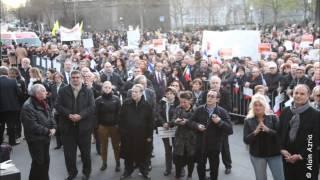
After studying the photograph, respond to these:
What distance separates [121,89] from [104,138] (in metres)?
2.83

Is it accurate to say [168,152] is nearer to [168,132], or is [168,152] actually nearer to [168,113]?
[168,132]

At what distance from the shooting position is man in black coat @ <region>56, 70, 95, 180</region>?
27.9 ft

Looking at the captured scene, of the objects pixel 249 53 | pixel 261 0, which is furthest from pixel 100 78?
pixel 261 0

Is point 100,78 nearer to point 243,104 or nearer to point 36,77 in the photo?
point 36,77

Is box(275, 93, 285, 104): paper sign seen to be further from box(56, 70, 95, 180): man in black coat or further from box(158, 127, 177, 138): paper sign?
box(56, 70, 95, 180): man in black coat

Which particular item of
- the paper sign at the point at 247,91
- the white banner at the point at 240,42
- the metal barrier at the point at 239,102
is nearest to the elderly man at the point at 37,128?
the paper sign at the point at 247,91

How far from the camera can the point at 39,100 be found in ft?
25.5

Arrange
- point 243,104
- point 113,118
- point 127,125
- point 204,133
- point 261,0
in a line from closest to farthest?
point 204,133
point 127,125
point 113,118
point 243,104
point 261,0

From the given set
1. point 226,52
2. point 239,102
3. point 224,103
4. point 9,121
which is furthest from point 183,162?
point 226,52

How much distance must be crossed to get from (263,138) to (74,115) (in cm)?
336

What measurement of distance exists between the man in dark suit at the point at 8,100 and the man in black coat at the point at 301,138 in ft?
22.6

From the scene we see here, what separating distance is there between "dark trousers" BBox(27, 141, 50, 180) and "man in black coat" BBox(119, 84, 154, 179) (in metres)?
1.40

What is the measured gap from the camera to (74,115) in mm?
8422

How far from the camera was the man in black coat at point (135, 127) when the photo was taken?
27.8 feet
